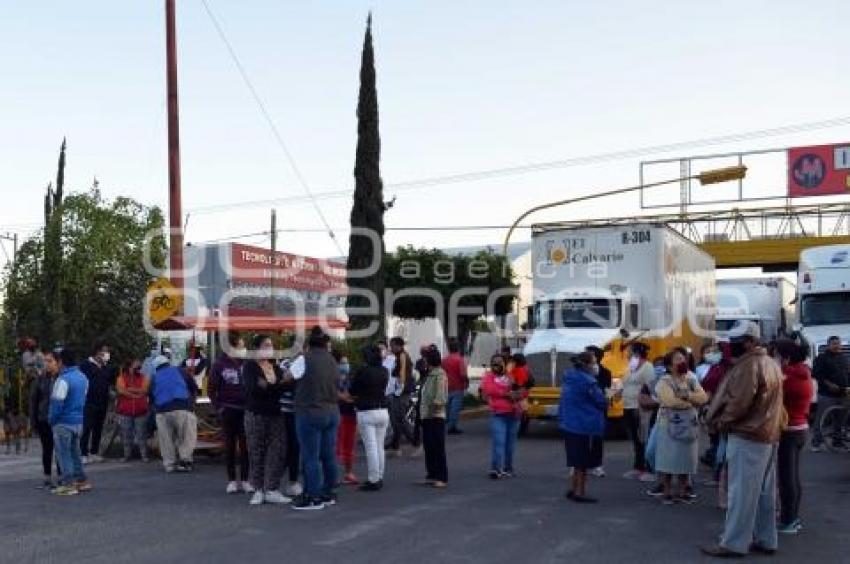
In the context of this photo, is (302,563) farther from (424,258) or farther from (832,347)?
(424,258)

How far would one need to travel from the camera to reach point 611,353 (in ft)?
Answer: 60.1

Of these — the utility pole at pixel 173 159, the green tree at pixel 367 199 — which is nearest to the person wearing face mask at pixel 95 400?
the utility pole at pixel 173 159

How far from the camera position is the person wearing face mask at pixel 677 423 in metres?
10.6

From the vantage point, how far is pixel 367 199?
2061cm

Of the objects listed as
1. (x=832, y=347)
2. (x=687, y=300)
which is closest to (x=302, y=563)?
(x=832, y=347)

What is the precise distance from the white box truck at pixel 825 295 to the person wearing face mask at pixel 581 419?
1080 cm

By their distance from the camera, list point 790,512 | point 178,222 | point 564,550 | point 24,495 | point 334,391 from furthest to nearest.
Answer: point 178,222 → point 24,495 → point 334,391 → point 790,512 → point 564,550

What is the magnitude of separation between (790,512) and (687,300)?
13.4 m

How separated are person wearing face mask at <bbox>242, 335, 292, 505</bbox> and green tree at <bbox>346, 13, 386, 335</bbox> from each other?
29.8ft

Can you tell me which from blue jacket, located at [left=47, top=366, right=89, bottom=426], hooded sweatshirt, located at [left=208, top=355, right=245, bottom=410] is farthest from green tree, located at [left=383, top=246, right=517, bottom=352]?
blue jacket, located at [left=47, top=366, right=89, bottom=426]

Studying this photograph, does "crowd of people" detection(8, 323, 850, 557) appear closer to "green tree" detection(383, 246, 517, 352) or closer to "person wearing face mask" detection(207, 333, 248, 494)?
"person wearing face mask" detection(207, 333, 248, 494)

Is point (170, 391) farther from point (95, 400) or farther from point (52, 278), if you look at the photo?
point (52, 278)

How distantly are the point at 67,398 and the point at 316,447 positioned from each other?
3.15 meters

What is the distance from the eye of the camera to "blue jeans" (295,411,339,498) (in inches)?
407
